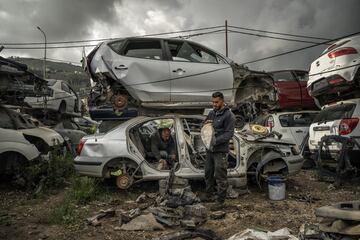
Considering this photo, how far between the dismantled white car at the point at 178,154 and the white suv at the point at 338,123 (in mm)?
1013

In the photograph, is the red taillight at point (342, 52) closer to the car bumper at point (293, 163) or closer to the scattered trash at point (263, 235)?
the car bumper at point (293, 163)

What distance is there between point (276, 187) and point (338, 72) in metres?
2.88

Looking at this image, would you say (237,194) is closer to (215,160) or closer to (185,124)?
(215,160)

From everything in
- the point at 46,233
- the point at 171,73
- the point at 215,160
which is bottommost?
the point at 46,233

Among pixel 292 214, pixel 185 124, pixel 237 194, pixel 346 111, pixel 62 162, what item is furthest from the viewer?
pixel 62 162

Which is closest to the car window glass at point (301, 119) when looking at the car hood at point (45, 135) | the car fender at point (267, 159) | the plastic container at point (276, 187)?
the car fender at point (267, 159)

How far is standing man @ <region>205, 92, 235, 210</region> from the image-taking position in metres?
5.47

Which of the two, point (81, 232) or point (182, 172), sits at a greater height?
point (182, 172)

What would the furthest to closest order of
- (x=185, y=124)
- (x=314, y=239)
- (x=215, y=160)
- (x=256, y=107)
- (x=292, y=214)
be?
(x=256, y=107)
(x=185, y=124)
(x=215, y=160)
(x=292, y=214)
(x=314, y=239)

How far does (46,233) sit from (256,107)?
19.0 ft

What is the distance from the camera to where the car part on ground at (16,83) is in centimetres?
851

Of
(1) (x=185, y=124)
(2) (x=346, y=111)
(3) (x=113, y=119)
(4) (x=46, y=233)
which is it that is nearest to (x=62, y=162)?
(3) (x=113, y=119)

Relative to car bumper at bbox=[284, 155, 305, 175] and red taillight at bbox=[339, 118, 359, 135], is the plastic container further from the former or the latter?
red taillight at bbox=[339, 118, 359, 135]

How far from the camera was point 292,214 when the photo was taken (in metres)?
5.04
